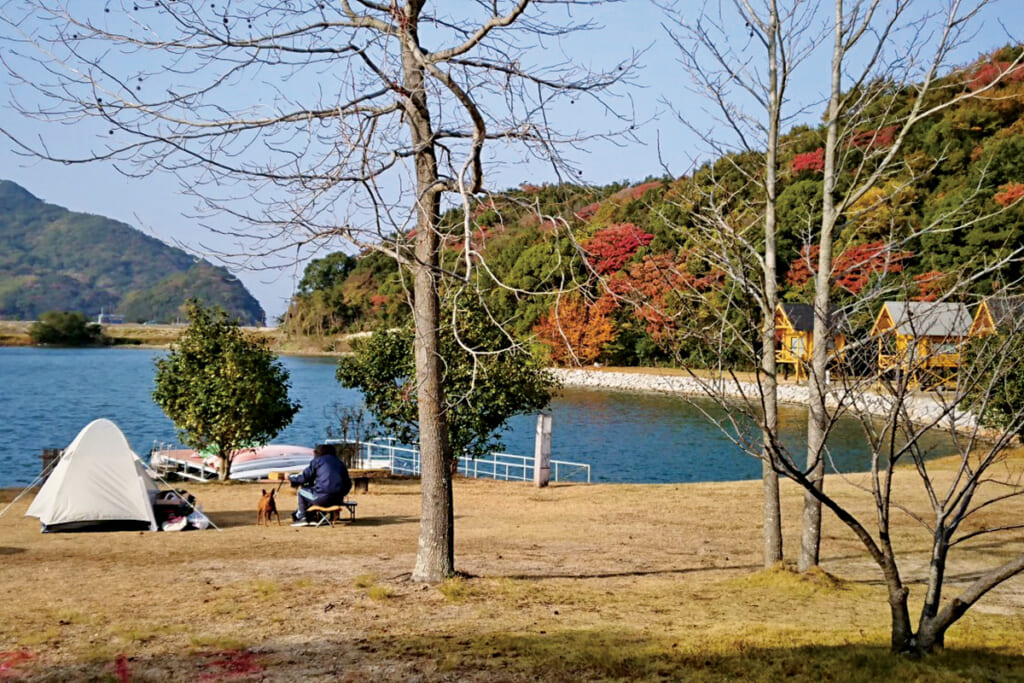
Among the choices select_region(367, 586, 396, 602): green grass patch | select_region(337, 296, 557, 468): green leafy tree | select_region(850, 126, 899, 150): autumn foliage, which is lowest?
select_region(367, 586, 396, 602): green grass patch

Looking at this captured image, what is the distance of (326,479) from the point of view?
12625 millimetres

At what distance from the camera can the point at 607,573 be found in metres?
9.49

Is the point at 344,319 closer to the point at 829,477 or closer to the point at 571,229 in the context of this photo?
the point at 829,477

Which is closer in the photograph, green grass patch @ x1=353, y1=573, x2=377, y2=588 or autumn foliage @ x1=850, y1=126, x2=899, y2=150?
green grass patch @ x1=353, y1=573, x2=377, y2=588

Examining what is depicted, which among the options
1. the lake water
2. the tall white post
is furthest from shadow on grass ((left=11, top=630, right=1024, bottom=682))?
the tall white post

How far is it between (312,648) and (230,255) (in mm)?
2865

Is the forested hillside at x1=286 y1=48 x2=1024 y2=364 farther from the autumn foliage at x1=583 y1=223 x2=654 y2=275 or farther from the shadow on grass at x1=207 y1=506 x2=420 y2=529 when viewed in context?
the shadow on grass at x1=207 y1=506 x2=420 y2=529

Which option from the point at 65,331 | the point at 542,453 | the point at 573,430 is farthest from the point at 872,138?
the point at 65,331

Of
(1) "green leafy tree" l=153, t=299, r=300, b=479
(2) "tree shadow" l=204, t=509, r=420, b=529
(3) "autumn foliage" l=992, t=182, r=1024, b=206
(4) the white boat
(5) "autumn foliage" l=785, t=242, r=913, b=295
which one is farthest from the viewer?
(3) "autumn foliage" l=992, t=182, r=1024, b=206

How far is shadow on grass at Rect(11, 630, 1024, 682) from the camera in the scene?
5.00m

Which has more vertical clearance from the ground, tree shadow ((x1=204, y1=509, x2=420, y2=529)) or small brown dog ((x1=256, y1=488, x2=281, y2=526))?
small brown dog ((x1=256, y1=488, x2=281, y2=526))

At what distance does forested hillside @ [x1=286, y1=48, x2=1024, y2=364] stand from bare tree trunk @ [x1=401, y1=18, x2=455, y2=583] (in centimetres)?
39

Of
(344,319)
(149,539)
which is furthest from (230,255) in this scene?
(344,319)

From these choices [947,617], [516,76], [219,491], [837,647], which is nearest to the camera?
[947,617]
